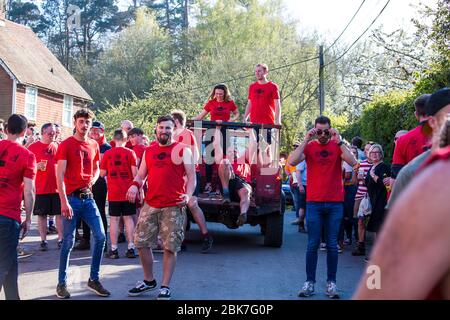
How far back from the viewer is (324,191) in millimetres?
7703

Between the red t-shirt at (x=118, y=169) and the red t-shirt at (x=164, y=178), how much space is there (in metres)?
3.01

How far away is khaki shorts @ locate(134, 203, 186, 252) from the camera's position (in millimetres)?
7152

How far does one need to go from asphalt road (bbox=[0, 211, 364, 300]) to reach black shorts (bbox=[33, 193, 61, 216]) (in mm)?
650

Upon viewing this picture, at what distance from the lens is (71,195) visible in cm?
741

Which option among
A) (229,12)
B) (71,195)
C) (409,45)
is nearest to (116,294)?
(71,195)

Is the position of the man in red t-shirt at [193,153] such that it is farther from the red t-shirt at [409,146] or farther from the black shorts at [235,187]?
the red t-shirt at [409,146]

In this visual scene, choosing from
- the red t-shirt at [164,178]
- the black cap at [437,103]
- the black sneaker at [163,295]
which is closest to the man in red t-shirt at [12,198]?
the red t-shirt at [164,178]

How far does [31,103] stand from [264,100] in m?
25.9

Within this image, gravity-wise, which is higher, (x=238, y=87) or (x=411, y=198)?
(x=238, y=87)

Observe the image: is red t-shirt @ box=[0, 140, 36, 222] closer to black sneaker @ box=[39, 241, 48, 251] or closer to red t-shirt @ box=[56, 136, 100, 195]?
red t-shirt @ box=[56, 136, 100, 195]

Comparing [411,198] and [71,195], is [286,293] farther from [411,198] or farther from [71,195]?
[411,198]

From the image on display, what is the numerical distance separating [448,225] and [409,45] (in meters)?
27.3

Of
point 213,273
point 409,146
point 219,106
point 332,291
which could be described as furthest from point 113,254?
point 409,146

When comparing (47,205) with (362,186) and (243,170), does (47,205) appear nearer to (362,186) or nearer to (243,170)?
(243,170)
